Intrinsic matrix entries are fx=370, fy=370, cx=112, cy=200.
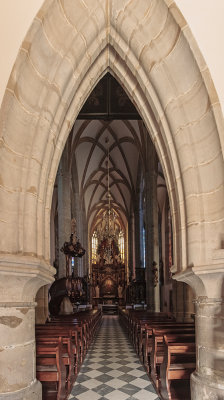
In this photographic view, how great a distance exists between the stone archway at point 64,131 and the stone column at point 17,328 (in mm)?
10

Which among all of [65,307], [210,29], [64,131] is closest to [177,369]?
[64,131]

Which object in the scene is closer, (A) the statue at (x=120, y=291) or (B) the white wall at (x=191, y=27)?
(B) the white wall at (x=191, y=27)

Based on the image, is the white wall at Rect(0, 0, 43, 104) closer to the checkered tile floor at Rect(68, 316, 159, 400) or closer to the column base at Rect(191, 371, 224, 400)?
the column base at Rect(191, 371, 224, 400)

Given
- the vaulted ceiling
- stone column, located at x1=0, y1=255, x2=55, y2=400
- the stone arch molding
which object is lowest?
stone column, located at x1=0, y1=255, x2=55, y2=400

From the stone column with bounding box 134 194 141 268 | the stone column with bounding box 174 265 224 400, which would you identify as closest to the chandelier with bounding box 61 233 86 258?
the stone column with bounding box 174 265 224 400

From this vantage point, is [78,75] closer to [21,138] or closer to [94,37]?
[94,37]

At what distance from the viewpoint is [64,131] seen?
481 cm

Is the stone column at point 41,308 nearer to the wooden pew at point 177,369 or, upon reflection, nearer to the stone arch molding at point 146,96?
the wooden pew at point 177,369

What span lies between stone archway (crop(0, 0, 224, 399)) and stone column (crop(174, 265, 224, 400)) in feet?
0.05

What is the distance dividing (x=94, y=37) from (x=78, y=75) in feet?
1.63

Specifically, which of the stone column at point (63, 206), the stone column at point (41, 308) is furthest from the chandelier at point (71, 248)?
the stone column at point (41, 308)

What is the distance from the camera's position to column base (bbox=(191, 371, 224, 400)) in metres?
3.70

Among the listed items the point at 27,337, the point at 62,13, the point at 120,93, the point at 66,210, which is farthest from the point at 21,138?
the point at 66,210

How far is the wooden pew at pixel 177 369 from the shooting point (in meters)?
4.66
